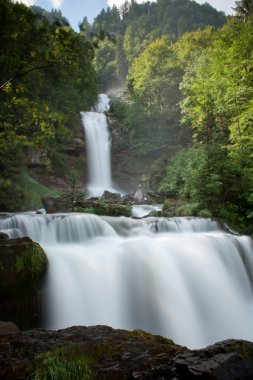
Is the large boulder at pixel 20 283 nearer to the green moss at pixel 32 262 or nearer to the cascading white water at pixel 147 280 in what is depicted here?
the green moss at pixel 32 262

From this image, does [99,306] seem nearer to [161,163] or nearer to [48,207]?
[48,207]

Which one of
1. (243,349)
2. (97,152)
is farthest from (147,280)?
(97,152)

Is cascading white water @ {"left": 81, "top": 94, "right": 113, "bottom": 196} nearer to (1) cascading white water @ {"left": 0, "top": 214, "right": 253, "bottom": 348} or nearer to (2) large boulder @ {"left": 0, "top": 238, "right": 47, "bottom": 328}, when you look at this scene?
(1) cascading white water @ {"left": 0, "top": 214, "right": 253, "bottom": 348}

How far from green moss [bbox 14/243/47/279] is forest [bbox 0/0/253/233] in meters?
1.64

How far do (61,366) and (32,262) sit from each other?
3772 mm

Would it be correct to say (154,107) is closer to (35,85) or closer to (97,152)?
(97,152)

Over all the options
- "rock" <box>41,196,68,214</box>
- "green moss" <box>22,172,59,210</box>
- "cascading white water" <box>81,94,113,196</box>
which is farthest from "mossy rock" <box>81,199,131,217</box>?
"cascading white water" <box>81,94,113,196</box>

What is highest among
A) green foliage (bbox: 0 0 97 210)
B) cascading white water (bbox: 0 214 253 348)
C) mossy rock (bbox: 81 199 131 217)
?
green foliage (bbox: 0 0 97 210)

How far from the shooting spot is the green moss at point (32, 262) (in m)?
5.84

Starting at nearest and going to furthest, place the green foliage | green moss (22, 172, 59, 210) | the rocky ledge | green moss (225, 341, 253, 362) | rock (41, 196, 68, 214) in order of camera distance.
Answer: the rocky ledge < green moss (225, 341, 253, 362) < the green foliage < rock (41, 196, 68, 214) < green moss (22, 172, 59, 210)

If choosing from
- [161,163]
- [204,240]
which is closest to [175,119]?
[161,163]

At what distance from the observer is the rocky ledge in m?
2.43

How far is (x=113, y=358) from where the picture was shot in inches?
112

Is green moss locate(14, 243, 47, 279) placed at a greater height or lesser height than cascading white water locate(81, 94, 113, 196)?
lesser
